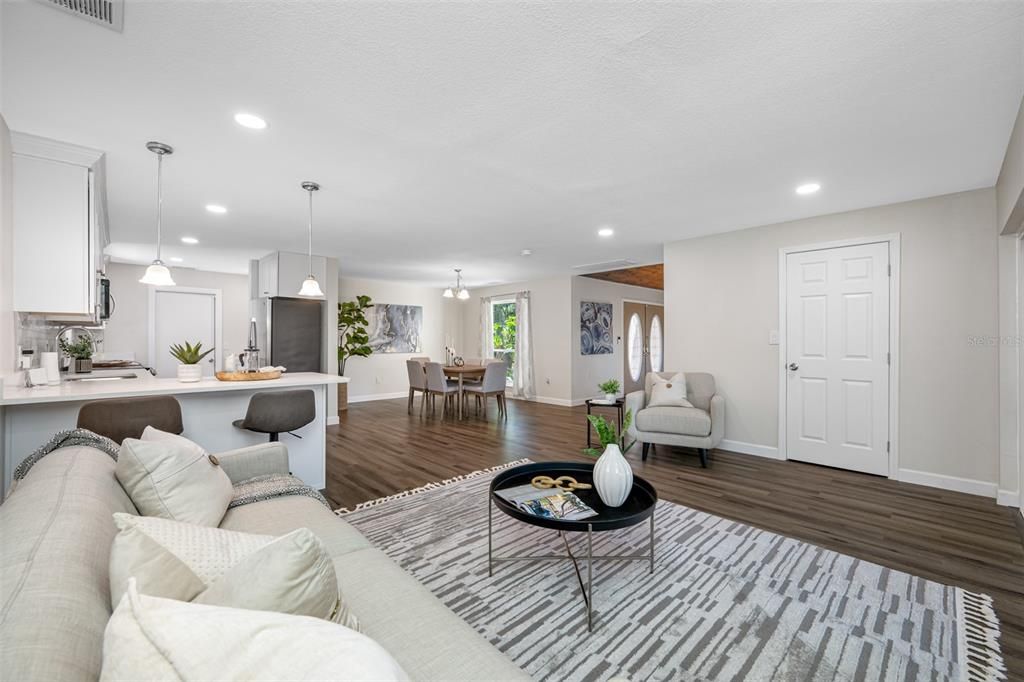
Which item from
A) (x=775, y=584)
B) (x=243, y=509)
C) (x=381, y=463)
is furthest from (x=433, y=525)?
(x=775, y=584)

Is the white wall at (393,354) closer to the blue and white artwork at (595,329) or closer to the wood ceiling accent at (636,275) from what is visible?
the blue and white artwork at (595,329)

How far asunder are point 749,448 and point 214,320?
8458mm

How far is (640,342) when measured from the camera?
9.16 metres

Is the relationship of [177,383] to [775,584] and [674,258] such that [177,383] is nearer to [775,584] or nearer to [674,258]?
[775,584]

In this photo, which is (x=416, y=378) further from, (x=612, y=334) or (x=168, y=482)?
(x=168, y=482)

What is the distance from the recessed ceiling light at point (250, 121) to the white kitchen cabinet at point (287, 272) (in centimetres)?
350

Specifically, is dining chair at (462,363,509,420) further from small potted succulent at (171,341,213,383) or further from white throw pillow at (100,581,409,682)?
white throw pillow at (100,581,409,682)

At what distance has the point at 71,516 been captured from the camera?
3.24ft

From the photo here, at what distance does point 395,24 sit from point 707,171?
2239 millimetres

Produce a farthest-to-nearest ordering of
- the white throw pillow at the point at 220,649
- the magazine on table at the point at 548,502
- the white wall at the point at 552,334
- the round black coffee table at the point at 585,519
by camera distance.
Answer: the white wall at the point at 552,334
the magazine on table at the point at 548,502
the round black coffee table at the point at 585,519
the white throw pillow at the point at 220,649

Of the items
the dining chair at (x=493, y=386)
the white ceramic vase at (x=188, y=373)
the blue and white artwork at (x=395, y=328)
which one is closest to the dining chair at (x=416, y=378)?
the dining chair at (x=493, y=386)

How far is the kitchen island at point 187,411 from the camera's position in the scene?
2.21 meters

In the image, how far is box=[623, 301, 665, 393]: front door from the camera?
29.1 feet

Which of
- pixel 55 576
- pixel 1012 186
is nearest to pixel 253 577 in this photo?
pixel 55 576
